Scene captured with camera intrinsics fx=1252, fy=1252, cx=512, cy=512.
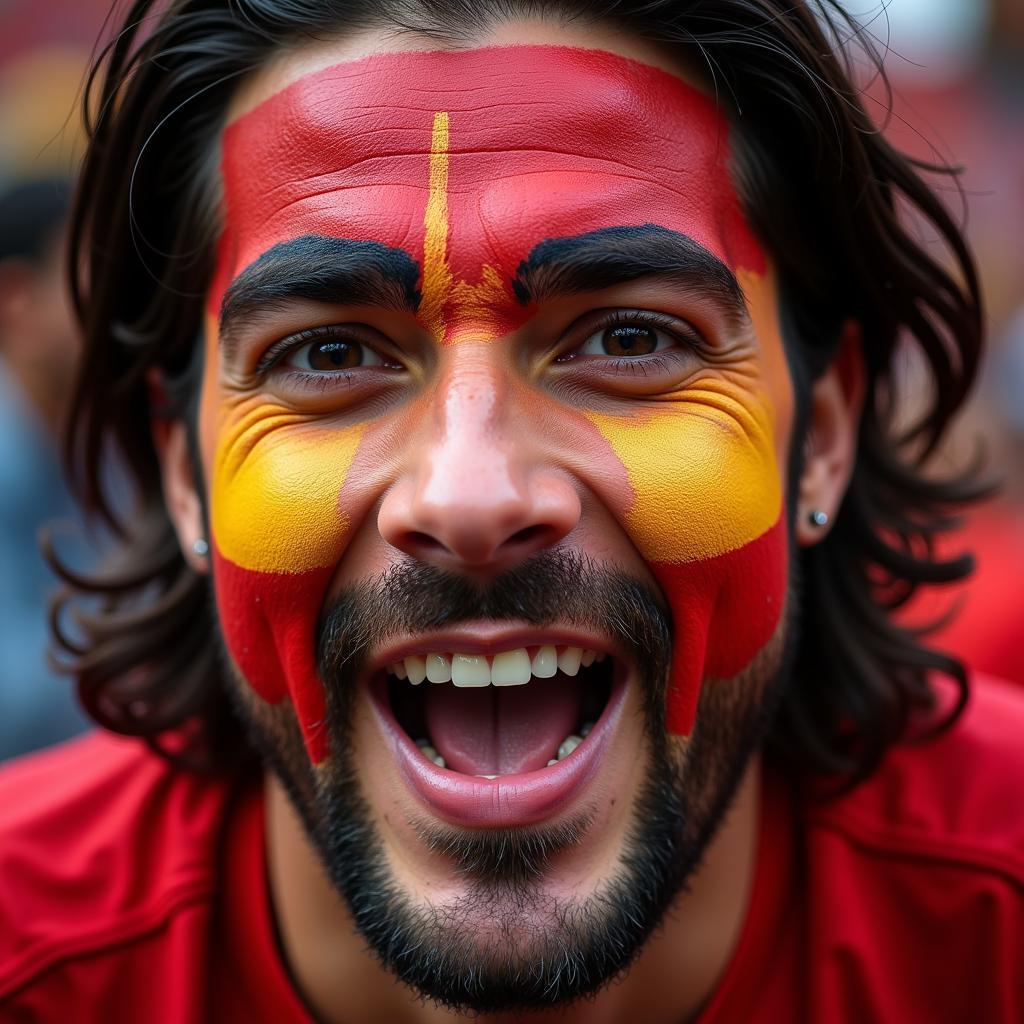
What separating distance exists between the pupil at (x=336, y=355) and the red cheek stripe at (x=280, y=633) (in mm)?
361

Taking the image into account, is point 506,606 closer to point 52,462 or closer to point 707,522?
point 707,522

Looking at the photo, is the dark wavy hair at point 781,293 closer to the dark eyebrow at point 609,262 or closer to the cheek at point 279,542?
the dark eyebrow at point 609,262

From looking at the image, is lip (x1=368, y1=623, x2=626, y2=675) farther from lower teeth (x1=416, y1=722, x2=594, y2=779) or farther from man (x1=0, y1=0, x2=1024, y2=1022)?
lower teeth (x1=416, y1=722, x2=594, y2=779)

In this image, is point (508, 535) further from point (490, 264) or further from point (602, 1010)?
point (602, 1010)

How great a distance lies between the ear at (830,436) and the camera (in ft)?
8.47

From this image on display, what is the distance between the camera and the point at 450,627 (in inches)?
79.4

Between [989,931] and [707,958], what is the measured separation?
58 cm

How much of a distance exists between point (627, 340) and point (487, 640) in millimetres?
584

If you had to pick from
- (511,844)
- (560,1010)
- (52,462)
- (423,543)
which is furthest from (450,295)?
(52,462)

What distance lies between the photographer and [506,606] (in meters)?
2.00

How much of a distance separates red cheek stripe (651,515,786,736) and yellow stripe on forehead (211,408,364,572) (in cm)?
56

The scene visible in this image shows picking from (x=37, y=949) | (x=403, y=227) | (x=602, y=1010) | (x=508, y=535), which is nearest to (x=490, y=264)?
(x=403, y=227)

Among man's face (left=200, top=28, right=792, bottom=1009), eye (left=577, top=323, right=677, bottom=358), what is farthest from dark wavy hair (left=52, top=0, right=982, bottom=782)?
eye (left=577, top=323, right=677, bottom=358)

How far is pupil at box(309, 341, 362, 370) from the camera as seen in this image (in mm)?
2189
